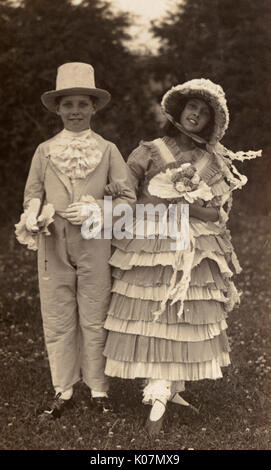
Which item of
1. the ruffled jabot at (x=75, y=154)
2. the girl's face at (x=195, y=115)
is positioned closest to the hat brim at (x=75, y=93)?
the ruffled jabot at (x=75, y=154)

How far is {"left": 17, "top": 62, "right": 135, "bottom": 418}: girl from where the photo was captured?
3631 mm

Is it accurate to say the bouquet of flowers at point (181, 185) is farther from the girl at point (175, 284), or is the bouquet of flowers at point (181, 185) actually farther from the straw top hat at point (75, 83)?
the straw top hat at point (75, 83)

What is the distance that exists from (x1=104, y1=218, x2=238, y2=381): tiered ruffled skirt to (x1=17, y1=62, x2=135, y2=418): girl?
114mm

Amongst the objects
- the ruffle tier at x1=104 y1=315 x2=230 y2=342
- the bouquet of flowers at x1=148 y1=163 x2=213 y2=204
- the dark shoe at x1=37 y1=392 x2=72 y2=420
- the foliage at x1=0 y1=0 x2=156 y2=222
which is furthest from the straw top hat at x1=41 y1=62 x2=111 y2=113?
the foliage at x1=0 y1=0 x2=156 y2=222

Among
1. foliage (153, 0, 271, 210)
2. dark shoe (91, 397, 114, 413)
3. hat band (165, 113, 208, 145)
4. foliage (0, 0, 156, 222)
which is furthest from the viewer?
foliage (0, 0, 156, 222)

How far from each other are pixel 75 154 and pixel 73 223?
37 cm

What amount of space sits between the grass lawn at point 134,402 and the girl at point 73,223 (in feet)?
0.70

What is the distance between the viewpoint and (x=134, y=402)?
410 centimetres

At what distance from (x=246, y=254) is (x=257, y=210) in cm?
76

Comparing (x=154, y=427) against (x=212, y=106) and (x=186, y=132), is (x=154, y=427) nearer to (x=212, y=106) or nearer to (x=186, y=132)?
(x=186, y=132)

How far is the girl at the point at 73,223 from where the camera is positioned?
3631 mm

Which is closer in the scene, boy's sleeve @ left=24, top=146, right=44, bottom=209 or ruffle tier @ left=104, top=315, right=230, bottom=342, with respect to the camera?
ruffle tier @ left=104, top=315, right=230, bottom=342

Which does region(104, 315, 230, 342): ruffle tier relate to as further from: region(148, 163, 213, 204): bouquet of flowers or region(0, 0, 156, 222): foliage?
region(0, 0, 156, 222): foliage
